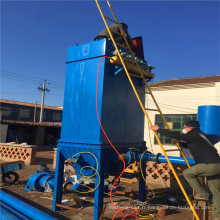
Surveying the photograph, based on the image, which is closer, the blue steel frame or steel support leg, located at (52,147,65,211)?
the blue steel frame

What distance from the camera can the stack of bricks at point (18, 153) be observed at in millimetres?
14121

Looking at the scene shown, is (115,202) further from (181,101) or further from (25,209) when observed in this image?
(181,101)

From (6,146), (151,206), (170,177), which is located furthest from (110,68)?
(6,146)

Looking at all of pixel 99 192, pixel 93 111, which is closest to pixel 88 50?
pixel 93 111

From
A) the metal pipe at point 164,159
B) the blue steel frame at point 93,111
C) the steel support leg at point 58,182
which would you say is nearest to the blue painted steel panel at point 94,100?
the blue steel frame at point 93,111

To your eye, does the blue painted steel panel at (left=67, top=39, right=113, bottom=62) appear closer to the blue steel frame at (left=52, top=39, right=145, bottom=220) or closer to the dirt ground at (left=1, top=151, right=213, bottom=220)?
the blue steel frame at (left=52, top=39, right=145, bottom=220)

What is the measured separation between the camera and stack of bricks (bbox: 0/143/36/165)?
14.1 meters

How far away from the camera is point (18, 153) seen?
577 inches

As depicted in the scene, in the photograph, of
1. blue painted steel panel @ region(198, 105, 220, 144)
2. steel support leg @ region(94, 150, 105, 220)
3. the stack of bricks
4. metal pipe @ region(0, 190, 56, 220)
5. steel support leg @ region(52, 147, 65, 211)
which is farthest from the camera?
the stack of bricks

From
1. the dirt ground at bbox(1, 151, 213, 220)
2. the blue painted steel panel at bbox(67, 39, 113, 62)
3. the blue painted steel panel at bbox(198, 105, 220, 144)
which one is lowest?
the dirt ground at bbox(1, 151, 213, 220)

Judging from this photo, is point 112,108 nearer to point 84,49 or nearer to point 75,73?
point 75,73

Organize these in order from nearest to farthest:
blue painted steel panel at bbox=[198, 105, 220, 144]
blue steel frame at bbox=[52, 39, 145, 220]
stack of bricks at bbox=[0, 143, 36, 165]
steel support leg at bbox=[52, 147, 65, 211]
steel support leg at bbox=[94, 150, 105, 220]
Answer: steel support leg at bbox=[94, 150, 105, 220] → blue steel frame at bbox=[52, 39, 145, 220] → blue painted steel panel at bbox=[198, 105, 220, 144] → steel support leg at bbox=[52, 147, 65, 211] → stack of bricks at bbox=[0, 143, 36, 165]

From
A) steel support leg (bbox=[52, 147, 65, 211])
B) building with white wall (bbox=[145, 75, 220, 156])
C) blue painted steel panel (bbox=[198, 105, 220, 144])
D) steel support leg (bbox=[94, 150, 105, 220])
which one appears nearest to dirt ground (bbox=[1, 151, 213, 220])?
steel support leg (bbox=[52, 147, 65, 211])

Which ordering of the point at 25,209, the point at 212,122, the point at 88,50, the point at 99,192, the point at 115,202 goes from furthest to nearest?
the point at 115,202
the point at 88,50
the point at 212,122
the point at 99,192
the point at 25,209
